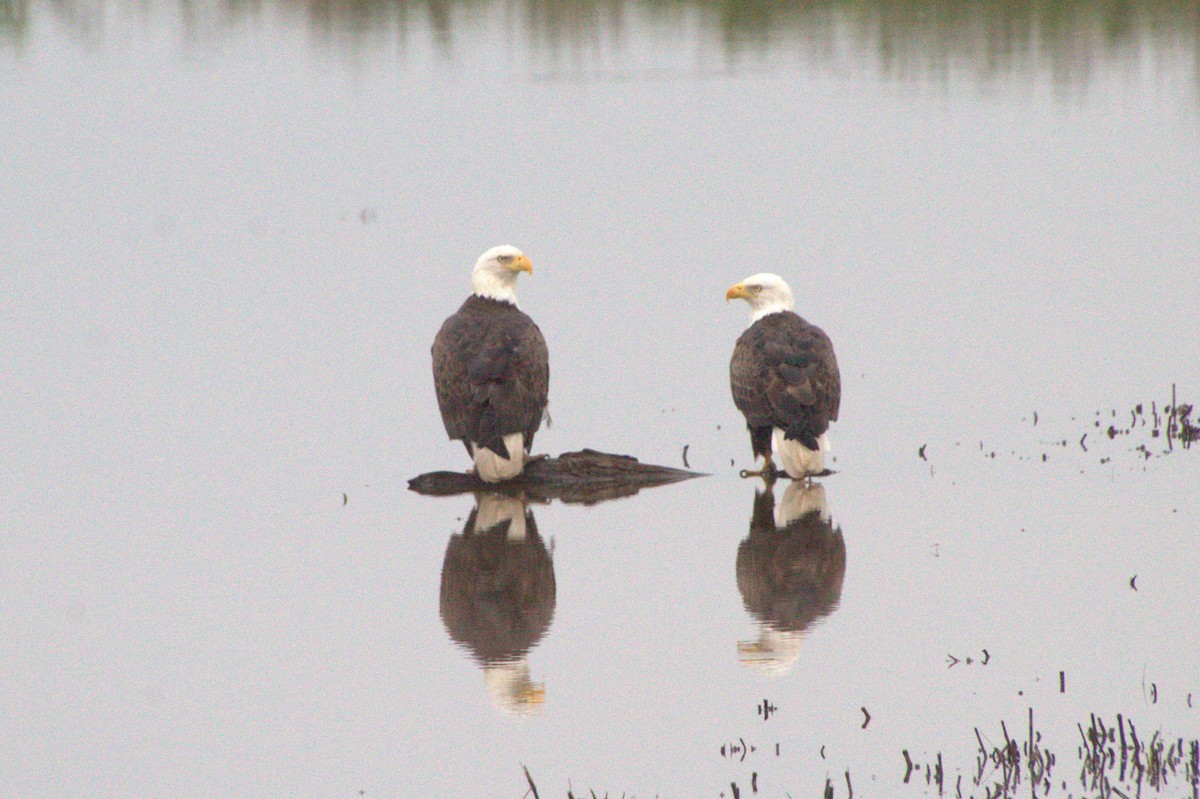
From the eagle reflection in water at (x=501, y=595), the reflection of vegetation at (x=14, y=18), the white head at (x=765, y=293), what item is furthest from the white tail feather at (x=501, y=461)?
the reflection of vegetation at (x=14, y=18)

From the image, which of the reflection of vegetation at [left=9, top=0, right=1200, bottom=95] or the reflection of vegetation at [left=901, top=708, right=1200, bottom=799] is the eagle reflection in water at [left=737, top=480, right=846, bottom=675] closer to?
the reflection of vegetation at [left=901, top=708, right=1200, bottom=799]

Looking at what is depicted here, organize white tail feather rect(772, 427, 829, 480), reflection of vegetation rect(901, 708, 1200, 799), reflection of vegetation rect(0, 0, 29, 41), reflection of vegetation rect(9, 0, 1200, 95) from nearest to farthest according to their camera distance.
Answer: reflection of vegetation rect(901, 708, 1200, 799) < white tail feather rect(772, 427, 829, 480) < reflection of vegetation rect(9, 0, 1200, 95) < reflection of vegetation rect(0, 0, 29, 41)

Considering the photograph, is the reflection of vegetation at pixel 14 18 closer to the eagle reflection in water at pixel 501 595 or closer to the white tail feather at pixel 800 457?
the white tail feather at pixel 800 457

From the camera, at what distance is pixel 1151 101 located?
30.0 m

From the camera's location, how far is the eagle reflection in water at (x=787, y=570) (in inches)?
362

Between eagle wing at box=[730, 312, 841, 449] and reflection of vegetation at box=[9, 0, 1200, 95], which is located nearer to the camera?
eagle wing at box=[730, 312, 841, 449]

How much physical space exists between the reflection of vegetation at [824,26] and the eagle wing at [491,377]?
20963 millimetres

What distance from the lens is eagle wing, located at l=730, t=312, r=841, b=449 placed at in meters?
12.1

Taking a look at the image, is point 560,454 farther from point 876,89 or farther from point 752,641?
point 876,89

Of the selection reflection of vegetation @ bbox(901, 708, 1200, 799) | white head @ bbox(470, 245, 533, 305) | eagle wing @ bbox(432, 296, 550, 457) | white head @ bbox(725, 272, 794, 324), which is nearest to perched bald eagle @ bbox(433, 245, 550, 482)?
eagle wing @ bbox(432, 296, 550, 457)

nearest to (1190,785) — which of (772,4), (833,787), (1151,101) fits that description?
(833,787)

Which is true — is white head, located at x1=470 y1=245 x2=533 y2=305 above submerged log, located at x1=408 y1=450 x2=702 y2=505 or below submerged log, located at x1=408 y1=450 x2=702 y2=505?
above

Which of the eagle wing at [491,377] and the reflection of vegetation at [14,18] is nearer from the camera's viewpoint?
the eagle wing at [491,377]

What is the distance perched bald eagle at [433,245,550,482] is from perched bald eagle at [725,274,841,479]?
47.1 inches
